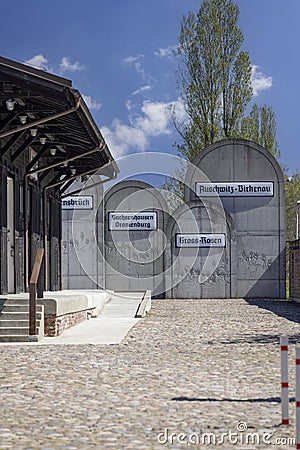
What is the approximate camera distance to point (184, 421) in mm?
6742

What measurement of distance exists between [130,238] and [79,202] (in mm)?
2742

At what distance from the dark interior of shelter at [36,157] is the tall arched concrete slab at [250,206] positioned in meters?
11.6

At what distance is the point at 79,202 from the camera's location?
115 feet

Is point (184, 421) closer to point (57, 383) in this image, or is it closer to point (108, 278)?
point (57, 383)

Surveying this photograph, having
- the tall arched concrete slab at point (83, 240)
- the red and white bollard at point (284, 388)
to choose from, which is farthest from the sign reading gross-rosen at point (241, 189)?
the red and white bollard at point (284, 388)

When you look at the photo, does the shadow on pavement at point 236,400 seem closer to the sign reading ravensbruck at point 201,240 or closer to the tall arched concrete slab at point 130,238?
the sign reading ravensbruck at point 201,240

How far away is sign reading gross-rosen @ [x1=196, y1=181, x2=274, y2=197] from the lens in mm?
33938

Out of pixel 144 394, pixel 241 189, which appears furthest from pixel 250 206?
pixel 144 394

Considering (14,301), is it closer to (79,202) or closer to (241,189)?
(241,189)

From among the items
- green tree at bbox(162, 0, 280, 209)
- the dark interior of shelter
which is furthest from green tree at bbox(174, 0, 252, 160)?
the dark interior of shelter

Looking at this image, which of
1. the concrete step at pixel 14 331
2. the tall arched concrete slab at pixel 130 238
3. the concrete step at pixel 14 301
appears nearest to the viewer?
the concrete step at pixel 14 331

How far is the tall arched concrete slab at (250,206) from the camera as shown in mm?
33719

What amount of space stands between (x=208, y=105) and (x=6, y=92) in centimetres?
2741

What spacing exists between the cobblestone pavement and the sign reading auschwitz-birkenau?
21.1 metres
